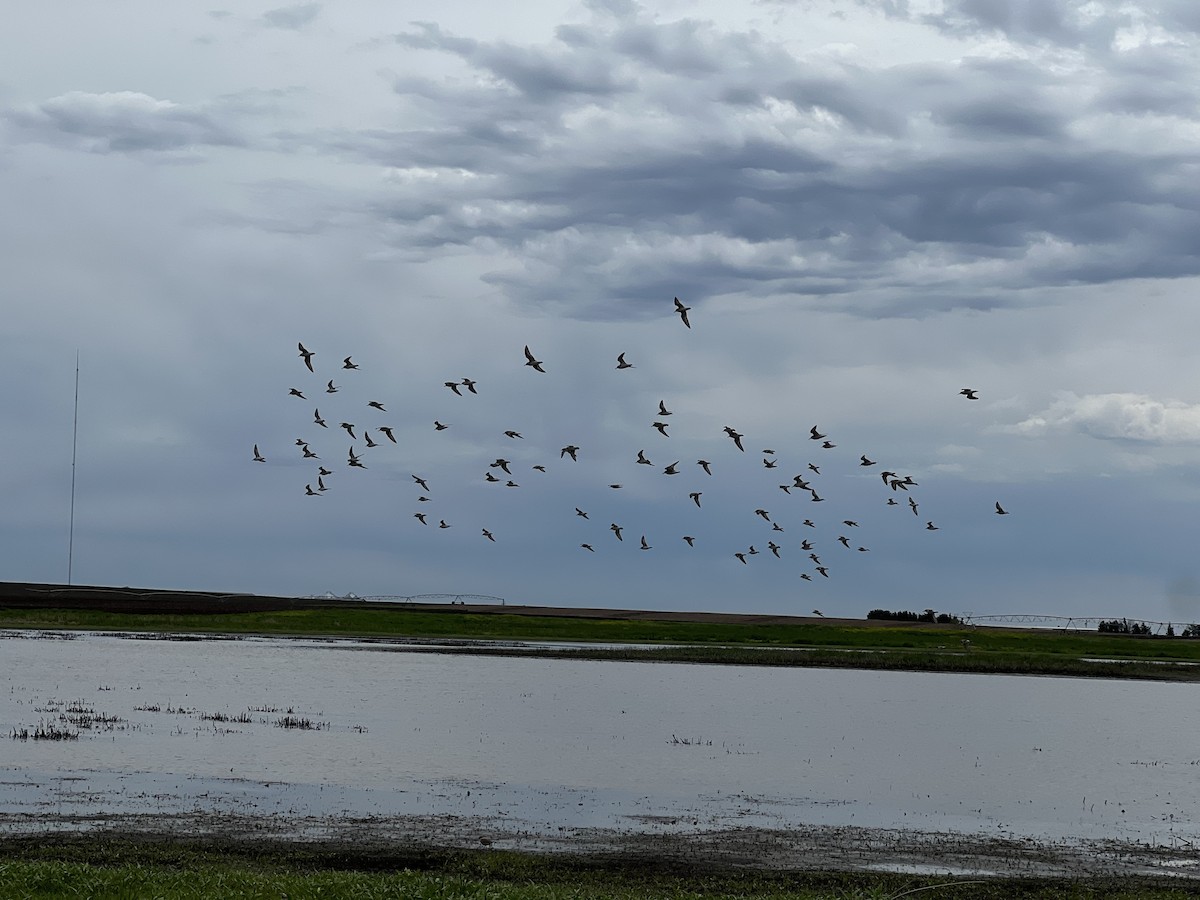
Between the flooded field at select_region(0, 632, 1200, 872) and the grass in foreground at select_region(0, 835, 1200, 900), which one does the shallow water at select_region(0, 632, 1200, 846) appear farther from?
the grass in foreground at select_region(0, 835, 1200, 900)

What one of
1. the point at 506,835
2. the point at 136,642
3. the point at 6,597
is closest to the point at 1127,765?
the point at 506,835

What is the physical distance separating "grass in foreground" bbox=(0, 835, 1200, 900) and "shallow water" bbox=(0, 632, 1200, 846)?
3942 millimetres

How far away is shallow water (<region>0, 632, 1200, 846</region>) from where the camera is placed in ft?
106

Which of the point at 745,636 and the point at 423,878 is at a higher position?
the point at 423,878

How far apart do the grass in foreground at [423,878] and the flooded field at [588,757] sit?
2.20 metres

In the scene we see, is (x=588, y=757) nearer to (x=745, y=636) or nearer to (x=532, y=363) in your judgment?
(x=532, y=363)

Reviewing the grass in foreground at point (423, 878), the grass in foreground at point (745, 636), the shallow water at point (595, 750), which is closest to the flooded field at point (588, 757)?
the shallow water at point (595, 750)

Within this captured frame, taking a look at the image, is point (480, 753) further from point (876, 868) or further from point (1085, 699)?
point (1085, 699)

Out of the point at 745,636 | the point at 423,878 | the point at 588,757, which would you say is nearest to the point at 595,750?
the point at 588,757

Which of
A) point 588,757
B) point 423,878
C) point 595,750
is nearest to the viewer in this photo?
point 423,878

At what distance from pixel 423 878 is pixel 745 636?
98.8 m

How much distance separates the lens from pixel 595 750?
142 feet

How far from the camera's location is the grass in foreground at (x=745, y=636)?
304 ft

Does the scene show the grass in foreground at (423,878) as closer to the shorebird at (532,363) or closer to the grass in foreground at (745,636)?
the shorebird at (532,363)
